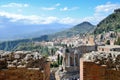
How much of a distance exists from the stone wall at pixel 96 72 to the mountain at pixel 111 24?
108m

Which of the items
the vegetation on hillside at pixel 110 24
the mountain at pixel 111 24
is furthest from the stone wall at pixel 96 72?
the mountain at pixel 111 24

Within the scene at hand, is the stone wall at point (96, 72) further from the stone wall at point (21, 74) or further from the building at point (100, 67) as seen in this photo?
the stone wall at point (21, 74)

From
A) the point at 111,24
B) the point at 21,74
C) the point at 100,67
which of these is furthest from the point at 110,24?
the point at 21,74

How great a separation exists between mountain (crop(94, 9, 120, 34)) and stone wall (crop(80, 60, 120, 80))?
353ft

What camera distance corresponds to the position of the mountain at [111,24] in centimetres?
11495

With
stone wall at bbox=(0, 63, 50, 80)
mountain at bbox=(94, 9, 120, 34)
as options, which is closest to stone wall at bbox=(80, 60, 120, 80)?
stone wall at bbox=(0, 63, 50, 80)

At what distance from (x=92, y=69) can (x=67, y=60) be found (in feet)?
172

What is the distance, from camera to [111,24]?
Answer: 119250mm

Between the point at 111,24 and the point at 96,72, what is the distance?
11408cm

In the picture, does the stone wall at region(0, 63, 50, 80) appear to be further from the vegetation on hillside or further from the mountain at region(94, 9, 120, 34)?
the mountain at region(94, 9, 120, 34)

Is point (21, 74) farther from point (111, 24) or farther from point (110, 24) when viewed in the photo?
point (110, 24)

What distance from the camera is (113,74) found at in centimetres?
707

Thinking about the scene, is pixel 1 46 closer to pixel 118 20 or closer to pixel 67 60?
pixel 118 20

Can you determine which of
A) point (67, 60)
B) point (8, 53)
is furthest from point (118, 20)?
point (8, 53)
